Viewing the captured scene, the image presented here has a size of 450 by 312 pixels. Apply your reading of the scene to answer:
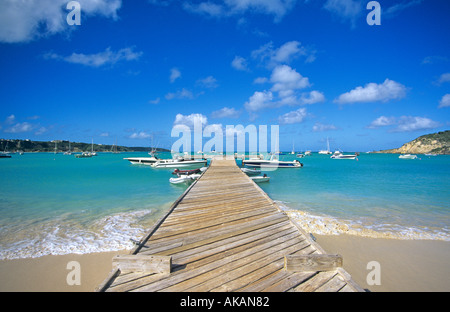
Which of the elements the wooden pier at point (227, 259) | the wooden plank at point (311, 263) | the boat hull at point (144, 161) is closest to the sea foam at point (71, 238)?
the wooden pier at point (227, 259)

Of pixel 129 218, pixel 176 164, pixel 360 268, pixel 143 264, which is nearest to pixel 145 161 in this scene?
pixel 176 164

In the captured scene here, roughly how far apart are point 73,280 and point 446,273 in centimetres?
1088

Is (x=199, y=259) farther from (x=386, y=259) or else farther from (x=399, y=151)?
(x=399, y=151)

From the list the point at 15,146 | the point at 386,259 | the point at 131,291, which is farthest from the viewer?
the point at 15,146

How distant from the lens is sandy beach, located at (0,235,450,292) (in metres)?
5.00

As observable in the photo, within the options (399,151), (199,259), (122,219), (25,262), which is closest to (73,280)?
(25,262)

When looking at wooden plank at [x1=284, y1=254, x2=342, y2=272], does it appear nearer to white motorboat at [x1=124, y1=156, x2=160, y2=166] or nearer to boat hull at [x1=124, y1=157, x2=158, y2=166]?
white motorboat at [x1=124, y1=156, x2=160, y2=166]

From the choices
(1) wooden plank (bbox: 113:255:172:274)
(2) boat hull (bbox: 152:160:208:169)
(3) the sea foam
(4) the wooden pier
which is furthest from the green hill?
(1) wooden plank (bbox: 113:255:172:274)

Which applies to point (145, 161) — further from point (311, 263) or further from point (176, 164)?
point (311, 263)

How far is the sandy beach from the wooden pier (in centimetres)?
238

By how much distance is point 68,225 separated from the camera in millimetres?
8906

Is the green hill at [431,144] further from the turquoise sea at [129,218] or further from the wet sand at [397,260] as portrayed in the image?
the wet sand at [397,260]
